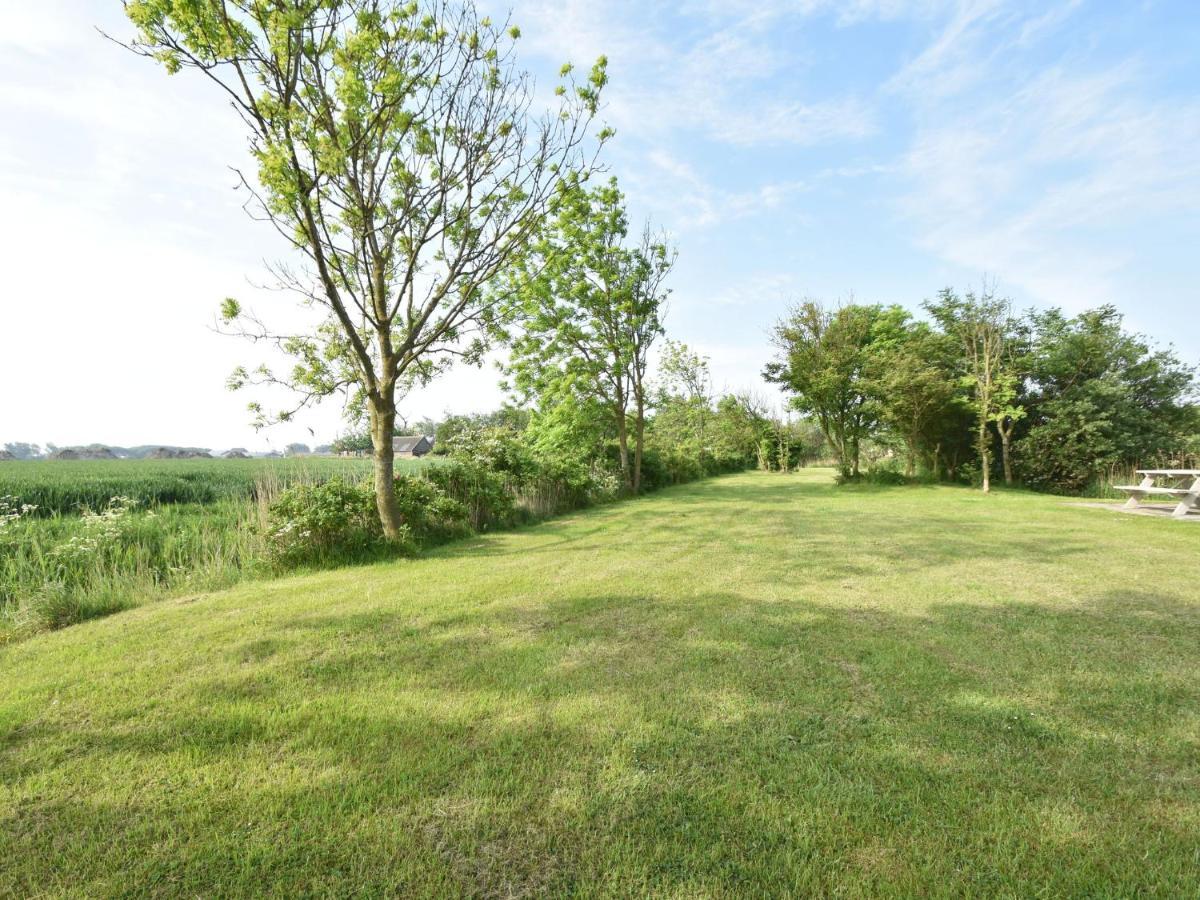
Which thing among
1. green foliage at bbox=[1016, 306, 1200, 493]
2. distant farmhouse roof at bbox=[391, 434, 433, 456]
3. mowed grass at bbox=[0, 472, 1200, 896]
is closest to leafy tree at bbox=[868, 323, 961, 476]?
green foliage at bbox=[1016, 306, 1200, 493]

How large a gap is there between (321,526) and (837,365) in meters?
17.5

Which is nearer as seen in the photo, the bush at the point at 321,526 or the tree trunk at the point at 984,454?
the bush at the point at 321,526

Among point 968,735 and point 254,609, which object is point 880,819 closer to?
point 968,735

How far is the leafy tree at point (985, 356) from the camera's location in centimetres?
1520

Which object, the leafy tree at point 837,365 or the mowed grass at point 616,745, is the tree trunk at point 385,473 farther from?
the leafy tree at point 837,365

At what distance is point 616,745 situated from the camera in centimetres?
231

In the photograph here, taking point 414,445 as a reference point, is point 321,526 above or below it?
below

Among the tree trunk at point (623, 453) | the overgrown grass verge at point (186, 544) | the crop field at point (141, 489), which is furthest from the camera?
the tree trunk at point (623, 453)

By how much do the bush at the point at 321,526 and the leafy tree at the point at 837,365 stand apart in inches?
632

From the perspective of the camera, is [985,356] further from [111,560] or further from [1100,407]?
[111,560]

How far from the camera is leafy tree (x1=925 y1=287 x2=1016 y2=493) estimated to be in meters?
15.2

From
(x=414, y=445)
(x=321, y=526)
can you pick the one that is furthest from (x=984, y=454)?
(x=414, y=445)

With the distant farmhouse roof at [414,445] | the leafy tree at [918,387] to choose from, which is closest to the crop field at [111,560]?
the leafy tree at [918,387]

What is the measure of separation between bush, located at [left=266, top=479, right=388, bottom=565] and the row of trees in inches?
628
